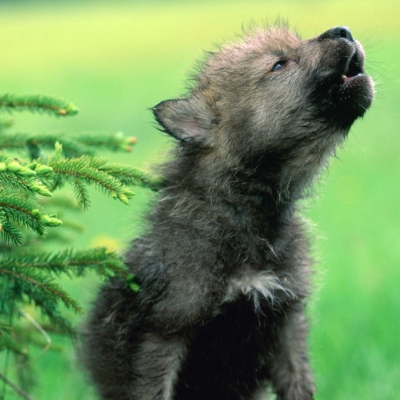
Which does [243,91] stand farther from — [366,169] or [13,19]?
[13,19]

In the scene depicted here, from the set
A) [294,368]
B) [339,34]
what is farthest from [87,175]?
[294,368]

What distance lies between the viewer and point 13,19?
2967 centimetres

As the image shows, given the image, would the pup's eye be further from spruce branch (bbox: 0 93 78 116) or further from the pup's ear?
spruce branch (bbox: 0 93 78 116)

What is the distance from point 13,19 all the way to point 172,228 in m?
27.6

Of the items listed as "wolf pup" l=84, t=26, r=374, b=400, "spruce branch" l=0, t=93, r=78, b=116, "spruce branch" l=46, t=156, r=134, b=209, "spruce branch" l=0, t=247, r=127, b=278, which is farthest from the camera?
"spruce branch" l=0, t=93, r=78, b=116

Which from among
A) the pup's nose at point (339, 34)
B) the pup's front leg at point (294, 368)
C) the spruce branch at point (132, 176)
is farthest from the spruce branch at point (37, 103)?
the pup's front leg at point (294, 368)

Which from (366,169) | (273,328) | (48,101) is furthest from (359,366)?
(366,169)

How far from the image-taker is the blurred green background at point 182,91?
5.24m

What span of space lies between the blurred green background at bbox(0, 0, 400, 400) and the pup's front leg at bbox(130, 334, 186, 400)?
31.2 inches

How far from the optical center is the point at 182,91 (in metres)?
4.63

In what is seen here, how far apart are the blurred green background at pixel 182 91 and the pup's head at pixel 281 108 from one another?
41 centimetres

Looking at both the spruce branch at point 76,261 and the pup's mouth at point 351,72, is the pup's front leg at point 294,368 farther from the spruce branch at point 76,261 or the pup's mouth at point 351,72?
the pup's mouth at point 351,72

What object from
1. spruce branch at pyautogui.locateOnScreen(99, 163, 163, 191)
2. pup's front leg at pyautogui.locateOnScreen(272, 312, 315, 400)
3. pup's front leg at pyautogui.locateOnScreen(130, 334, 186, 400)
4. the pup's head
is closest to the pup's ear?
the pup's head

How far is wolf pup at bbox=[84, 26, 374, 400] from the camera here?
3.75 m
